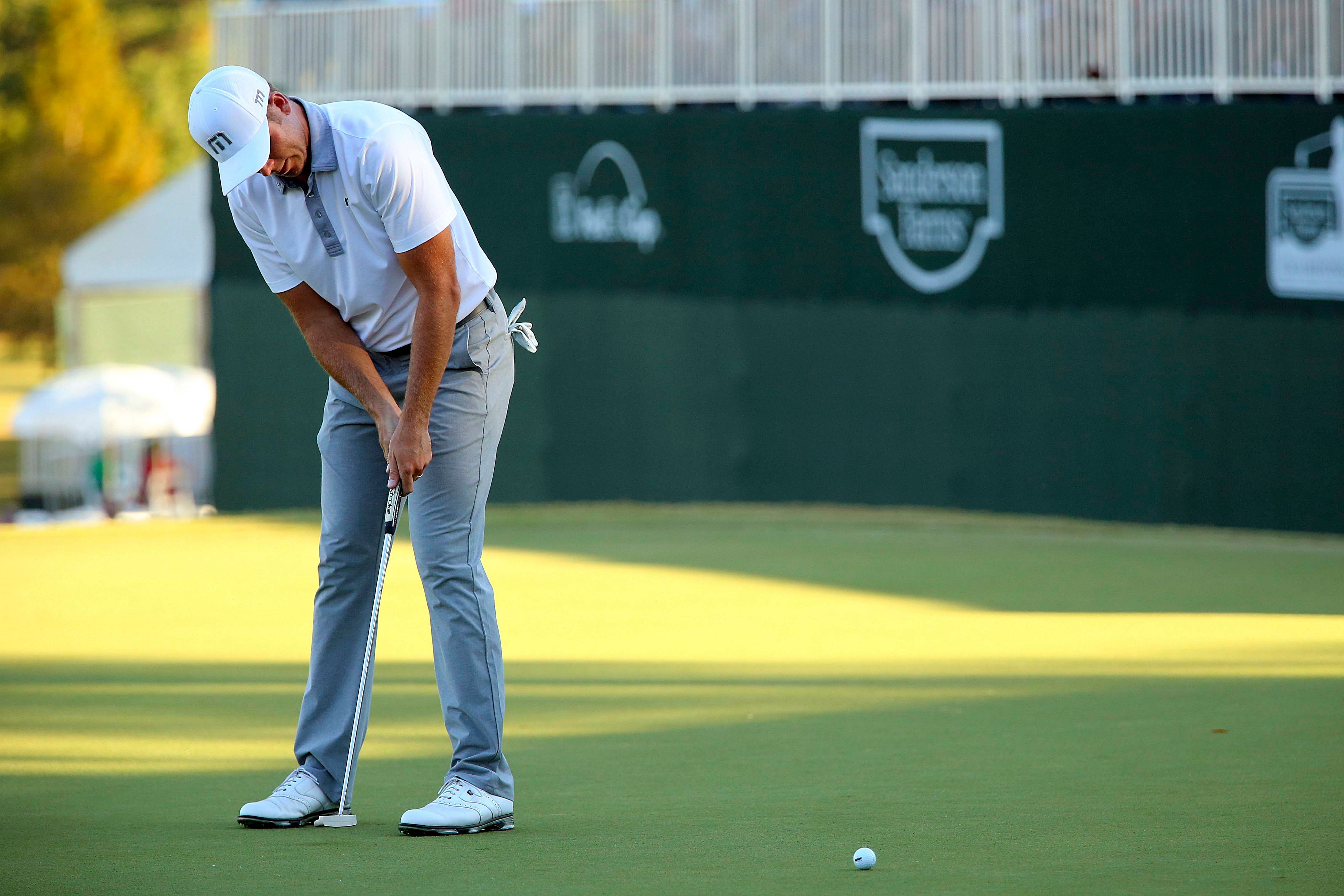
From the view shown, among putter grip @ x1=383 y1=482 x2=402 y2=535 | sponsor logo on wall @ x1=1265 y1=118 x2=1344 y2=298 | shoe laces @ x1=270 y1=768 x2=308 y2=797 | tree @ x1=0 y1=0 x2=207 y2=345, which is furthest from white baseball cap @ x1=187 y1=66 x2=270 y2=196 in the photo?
tree @ x1=0 y1=0 x2=207 y2=345

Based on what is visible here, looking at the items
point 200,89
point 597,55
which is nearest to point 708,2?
point 597,55

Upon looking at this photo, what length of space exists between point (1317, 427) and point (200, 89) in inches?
329

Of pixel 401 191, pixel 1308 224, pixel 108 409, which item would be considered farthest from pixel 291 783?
pixel 108 409

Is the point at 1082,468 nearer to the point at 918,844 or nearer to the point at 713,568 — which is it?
the point at 713,568

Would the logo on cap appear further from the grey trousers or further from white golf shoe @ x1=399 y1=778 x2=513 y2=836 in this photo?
white golf shoe @ x1=399 y1=778 x2=513 y2=836

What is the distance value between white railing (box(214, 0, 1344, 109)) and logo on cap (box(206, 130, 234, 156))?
9500 mm

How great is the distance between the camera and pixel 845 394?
12719mm

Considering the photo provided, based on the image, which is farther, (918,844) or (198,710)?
(198,710)

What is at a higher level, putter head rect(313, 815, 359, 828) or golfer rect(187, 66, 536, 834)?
golfer rect(187, 66, 536, 834)

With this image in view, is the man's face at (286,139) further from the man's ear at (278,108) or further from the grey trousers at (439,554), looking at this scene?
the grey trousers at (439,554)

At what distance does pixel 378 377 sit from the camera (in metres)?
4.43

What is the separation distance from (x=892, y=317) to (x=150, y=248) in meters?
13.2

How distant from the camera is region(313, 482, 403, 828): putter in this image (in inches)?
173

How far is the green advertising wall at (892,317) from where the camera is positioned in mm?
11102
